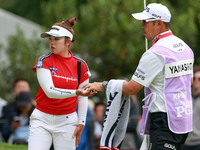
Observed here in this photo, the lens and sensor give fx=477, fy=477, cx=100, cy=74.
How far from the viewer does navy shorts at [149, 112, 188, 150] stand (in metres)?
A: 5.67

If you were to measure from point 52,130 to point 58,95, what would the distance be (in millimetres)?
502

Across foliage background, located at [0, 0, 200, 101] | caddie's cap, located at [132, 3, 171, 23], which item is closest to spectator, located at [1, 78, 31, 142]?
caddie's cap, located at [132, 3, 171, 23]

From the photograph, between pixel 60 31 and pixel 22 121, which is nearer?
pixel 60 31

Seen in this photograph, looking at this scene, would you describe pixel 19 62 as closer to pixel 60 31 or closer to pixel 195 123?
pixel 195 123

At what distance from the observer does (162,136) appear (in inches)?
224

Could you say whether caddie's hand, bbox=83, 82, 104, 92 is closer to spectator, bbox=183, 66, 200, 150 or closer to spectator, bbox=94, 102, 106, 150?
spectator, bbox=183, 66, 200, 150

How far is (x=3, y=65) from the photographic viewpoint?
17.1 meters

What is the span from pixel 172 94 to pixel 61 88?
1495 millimetres

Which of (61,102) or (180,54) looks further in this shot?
(61,102)

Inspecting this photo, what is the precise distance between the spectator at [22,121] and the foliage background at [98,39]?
6941mm

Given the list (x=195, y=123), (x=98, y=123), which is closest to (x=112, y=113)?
(x=195, y=123)

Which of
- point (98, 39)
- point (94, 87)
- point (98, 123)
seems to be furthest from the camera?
point (98, 39)

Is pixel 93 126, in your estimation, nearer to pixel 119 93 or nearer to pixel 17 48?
pixel 119 93

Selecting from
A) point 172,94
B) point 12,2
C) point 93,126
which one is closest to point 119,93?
point 172,94
